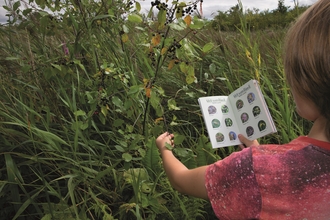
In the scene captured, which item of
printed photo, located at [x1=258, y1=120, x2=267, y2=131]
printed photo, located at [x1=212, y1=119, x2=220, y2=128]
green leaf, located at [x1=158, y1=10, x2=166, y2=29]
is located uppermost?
green leaf, located at [x1=158, y1=10, x2=166, y2=29]

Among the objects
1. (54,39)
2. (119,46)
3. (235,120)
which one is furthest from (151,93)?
(54,39)

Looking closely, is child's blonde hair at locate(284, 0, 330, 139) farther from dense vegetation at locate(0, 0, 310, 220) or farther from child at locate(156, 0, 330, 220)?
dense vegetation at locate(0, 0, 310, 220)

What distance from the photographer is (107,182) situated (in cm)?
150

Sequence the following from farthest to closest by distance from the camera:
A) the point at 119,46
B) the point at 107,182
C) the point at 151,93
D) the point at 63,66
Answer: the point at 119,46, the point at 107,182, the point at 63,66, the point at 151,93

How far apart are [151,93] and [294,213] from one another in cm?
63

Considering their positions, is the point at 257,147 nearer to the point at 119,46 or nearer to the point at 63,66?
the point at 63,66

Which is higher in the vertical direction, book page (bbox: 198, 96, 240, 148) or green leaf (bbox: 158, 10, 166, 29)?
green leaf (bbox: 158, 10, 166, 29)

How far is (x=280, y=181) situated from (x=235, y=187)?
0.11m

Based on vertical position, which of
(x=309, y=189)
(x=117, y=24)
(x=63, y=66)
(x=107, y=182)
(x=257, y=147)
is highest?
(x=117, y=24)

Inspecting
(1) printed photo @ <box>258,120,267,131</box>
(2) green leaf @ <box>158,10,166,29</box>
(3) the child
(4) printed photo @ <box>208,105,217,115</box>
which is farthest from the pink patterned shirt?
(2) green leaf @ <box>158,10,166,29</box>

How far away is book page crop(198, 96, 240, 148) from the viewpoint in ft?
3.94

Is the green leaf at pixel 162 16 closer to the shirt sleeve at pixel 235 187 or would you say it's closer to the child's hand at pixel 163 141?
the child's hand at pixel 163 141

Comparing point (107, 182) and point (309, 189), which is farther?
point (107, 182)

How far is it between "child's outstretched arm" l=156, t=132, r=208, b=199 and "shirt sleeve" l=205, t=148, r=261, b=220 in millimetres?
38
